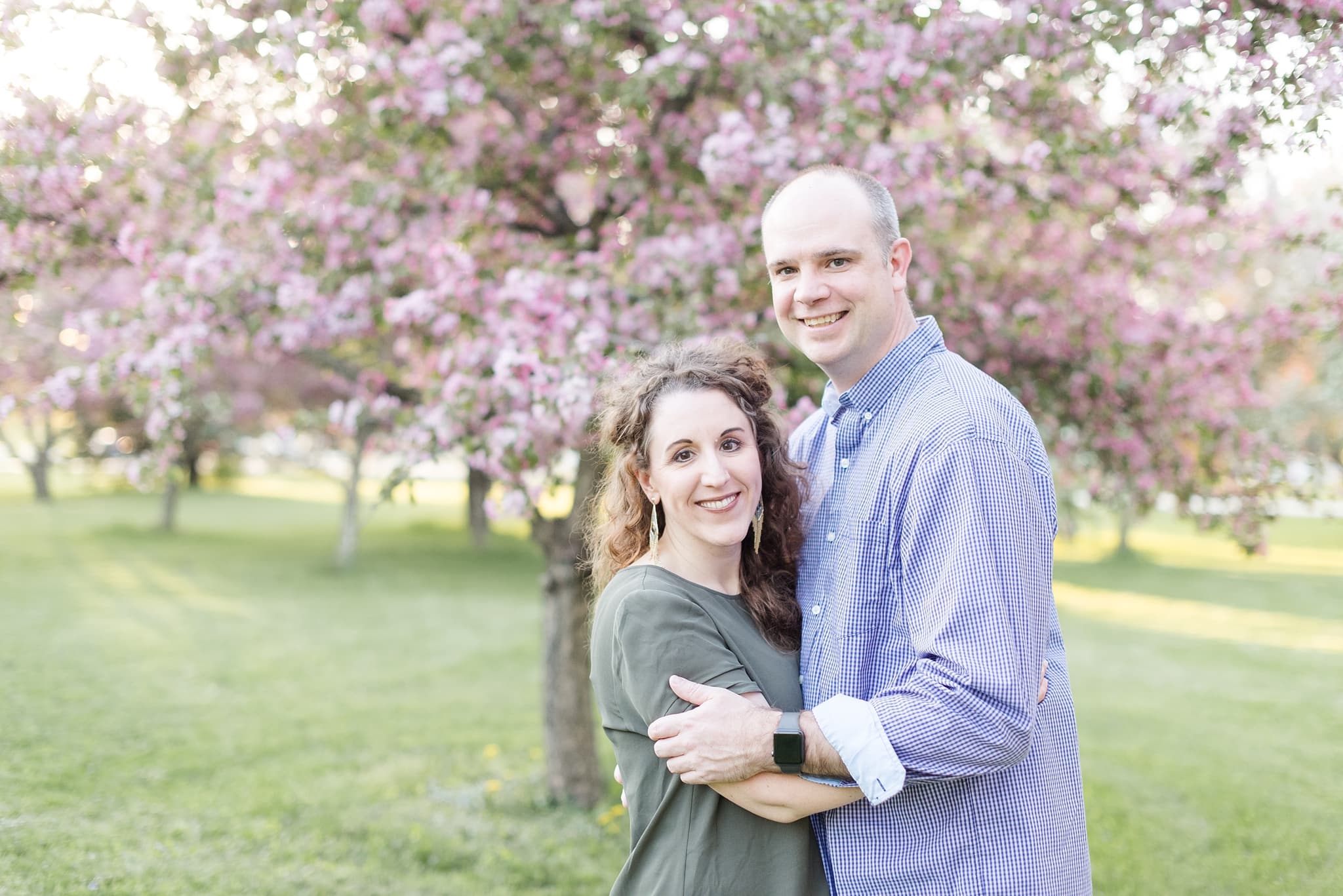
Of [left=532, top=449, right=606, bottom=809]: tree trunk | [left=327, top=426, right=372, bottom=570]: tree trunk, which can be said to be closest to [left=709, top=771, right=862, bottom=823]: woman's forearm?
[left=532, top=449, right=606, bottom=809]: tree trunk

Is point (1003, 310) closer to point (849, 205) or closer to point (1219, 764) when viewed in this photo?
point (849, 205)

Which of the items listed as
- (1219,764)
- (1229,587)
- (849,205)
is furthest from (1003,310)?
(1229,587)

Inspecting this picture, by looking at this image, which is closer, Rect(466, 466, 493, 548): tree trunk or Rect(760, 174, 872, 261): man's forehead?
Rect(760, 174, 872, 261): man's forehead

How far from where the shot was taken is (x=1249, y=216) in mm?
6656

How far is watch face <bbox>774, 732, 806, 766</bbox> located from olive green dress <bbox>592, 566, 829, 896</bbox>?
6.1 inches

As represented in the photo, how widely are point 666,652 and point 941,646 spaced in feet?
1.81

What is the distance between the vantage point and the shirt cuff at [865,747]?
1836 mm

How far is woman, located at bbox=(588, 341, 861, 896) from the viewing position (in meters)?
2.10

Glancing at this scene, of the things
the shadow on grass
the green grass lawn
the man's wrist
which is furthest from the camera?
the shadow on grass

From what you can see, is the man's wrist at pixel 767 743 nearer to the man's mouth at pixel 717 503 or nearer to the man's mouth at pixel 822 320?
the man's mouth at pixel 717 503

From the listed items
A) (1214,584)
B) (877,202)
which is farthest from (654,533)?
(1214,584)

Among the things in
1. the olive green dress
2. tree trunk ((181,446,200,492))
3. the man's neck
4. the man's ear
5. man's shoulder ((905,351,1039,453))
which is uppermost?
the man's ear

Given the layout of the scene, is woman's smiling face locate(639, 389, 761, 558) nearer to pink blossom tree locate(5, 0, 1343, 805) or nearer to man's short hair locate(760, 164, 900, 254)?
man's short hair locate(760, 164, 900, 254)

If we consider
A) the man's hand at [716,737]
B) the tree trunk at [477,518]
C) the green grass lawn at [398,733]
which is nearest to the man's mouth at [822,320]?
the man's hand at [716,737]
